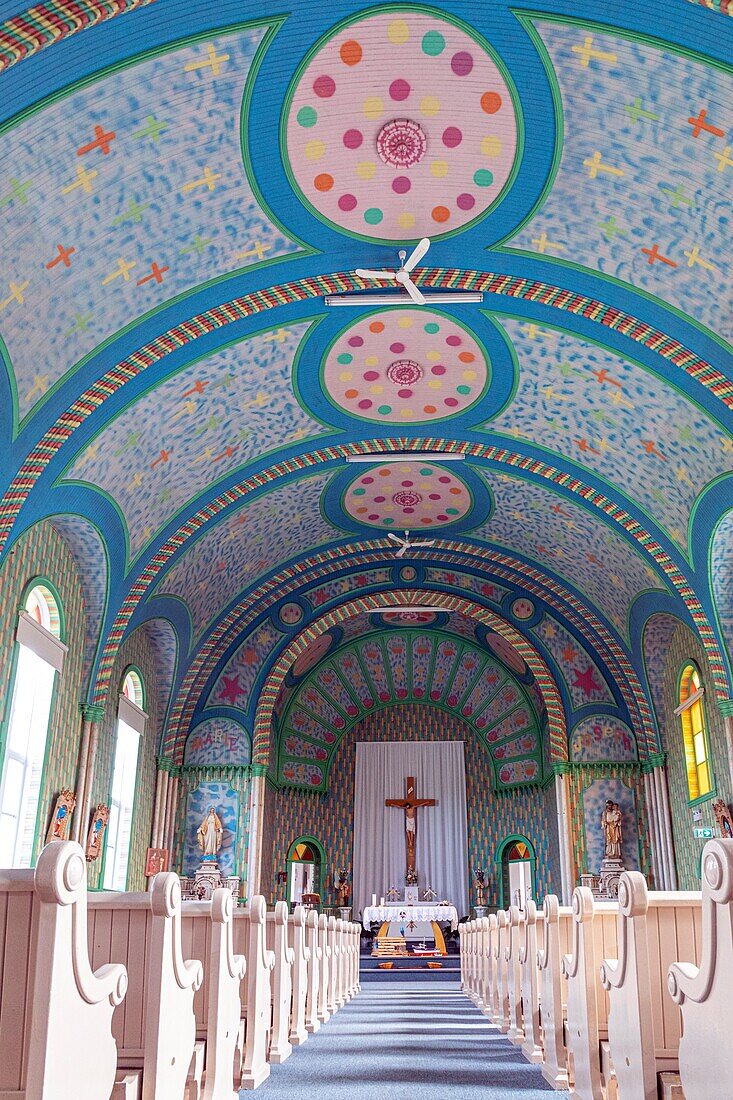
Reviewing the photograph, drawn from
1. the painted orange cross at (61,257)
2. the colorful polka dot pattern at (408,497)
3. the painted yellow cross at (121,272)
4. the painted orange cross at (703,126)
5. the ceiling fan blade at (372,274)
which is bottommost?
the painted orange cross at (61,257)

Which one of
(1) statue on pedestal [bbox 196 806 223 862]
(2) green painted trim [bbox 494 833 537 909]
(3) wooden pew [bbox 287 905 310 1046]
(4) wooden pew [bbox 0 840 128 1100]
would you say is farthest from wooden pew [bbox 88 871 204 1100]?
(2) green painted trim [bbox 494 833 537 909]

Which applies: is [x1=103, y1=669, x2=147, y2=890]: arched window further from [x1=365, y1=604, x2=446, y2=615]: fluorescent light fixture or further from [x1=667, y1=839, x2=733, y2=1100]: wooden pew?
[x1=667, y1=839, x2=733, y2=1100]: wooden pew

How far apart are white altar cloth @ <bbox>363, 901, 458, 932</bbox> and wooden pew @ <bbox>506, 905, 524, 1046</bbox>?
12.9 meters

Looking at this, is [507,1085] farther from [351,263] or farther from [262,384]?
[262,384]

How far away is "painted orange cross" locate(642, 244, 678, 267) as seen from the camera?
1099cm

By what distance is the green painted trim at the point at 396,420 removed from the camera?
523 inches

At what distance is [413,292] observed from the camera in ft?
38.3

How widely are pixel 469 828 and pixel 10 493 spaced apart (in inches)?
756

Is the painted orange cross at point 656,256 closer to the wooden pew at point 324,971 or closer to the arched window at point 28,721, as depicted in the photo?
the wooden pew at point 324,971

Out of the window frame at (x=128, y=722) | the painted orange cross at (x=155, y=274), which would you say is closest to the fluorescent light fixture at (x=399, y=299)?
the painted orange cross at (x=155, y=274)

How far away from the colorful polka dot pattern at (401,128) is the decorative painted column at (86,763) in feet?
29.0

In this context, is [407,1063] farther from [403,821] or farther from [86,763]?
[403,821]

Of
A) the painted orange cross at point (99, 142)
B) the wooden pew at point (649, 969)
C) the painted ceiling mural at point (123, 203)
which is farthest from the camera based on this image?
the painted orange cross at point (99, 142)

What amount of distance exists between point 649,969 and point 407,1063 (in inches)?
151
